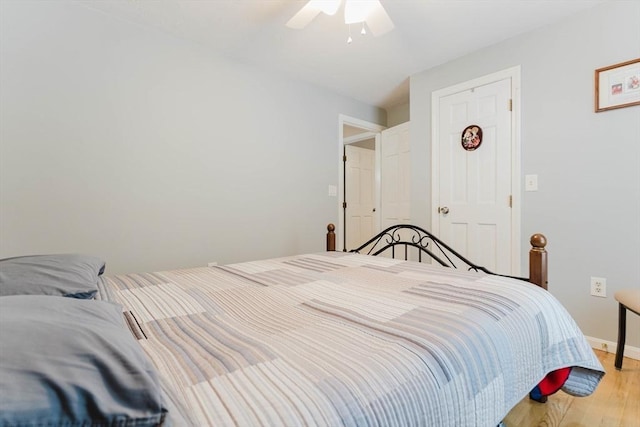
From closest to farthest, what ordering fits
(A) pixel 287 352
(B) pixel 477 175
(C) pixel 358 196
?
(A) pixel 287 352 → (B) pixel 477 175 → (C) pixel 358 196

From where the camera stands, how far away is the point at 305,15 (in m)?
1.85

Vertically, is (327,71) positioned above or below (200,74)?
above

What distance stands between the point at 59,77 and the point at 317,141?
219 cm

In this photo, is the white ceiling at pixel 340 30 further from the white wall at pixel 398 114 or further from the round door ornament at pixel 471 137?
the white wall at pixel 398 114

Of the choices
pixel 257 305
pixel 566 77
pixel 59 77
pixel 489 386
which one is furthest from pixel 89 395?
pixel 566 77

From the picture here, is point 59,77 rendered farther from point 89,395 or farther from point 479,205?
point 479,205

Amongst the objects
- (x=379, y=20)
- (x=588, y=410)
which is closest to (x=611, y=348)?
(x=588, y=410)

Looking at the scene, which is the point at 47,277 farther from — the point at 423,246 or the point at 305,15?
the point at 423,246

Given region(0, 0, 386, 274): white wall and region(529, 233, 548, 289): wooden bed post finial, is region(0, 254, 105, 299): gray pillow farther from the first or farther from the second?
region(529, 233, 548, 289): wooden bed post finial

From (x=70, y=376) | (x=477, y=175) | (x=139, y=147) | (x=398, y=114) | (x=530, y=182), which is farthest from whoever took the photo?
(x=398, y=114)

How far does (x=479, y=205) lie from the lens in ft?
8.93

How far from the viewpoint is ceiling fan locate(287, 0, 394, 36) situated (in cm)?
172

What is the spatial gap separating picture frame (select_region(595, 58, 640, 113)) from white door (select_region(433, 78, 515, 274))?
0.56 meters

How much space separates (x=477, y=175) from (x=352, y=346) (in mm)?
2522
